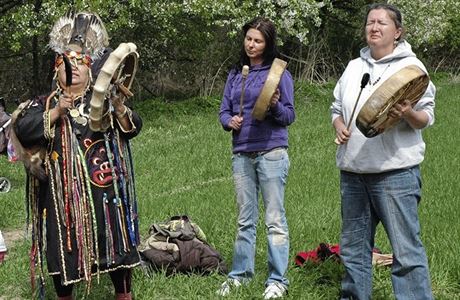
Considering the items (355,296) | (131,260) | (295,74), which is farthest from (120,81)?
(295,74)

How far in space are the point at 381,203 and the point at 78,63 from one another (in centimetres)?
187

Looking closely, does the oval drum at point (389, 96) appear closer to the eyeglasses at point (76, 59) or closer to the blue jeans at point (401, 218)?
the blue jeans at point (401, 218)

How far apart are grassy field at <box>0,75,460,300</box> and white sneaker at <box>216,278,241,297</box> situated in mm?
64

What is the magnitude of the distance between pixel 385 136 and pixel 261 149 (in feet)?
2.94

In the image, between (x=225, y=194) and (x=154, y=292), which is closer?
(x=154, y=292)

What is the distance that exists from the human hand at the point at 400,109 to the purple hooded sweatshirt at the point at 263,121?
92 cm

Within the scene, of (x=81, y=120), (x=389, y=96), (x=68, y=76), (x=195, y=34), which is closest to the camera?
(x=389, y=96)

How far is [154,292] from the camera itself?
15.4 ft

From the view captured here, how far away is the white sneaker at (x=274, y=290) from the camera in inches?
174

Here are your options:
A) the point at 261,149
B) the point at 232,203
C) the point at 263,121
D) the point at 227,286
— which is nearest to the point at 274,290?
the point at 227,286

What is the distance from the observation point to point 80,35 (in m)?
4.04

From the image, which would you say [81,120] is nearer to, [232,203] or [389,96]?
[389,96]

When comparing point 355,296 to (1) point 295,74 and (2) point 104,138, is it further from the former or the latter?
(1) point 295,74

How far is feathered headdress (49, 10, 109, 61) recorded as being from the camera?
13.2ft
